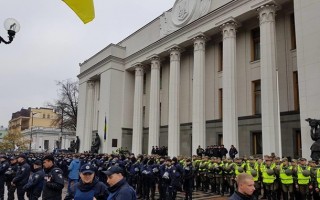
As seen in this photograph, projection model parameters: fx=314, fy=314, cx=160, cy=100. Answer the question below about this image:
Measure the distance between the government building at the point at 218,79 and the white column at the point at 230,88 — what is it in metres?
0.07

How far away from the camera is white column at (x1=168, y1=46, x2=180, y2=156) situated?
1064 inches

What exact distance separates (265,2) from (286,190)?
43.6ft

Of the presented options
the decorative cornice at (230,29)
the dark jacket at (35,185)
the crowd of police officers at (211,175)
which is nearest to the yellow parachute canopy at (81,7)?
the dark jacket at (35,185)

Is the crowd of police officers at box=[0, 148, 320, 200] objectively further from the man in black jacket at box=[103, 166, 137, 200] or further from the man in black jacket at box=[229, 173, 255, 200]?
the man in black jacket at box=[229, 173, 255, 200]

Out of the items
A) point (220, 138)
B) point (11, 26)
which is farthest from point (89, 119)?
point (11, 26)

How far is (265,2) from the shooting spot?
20.5 metres

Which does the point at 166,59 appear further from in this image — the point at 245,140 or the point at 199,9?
the point at 245,140

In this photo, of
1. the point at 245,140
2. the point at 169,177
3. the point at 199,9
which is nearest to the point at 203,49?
the point at 199,9

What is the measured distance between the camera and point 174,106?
27.7 m

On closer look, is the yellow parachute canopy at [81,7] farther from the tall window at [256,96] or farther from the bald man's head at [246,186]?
the tall window at [256,96]

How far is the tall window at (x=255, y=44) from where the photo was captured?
23.5 m

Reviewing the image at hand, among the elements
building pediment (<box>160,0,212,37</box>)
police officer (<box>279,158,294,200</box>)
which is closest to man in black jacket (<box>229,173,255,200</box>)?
police officer (<box>279,158,294,200</box>)

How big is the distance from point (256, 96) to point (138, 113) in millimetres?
13936

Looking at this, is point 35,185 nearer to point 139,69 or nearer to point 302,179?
point 302,179
